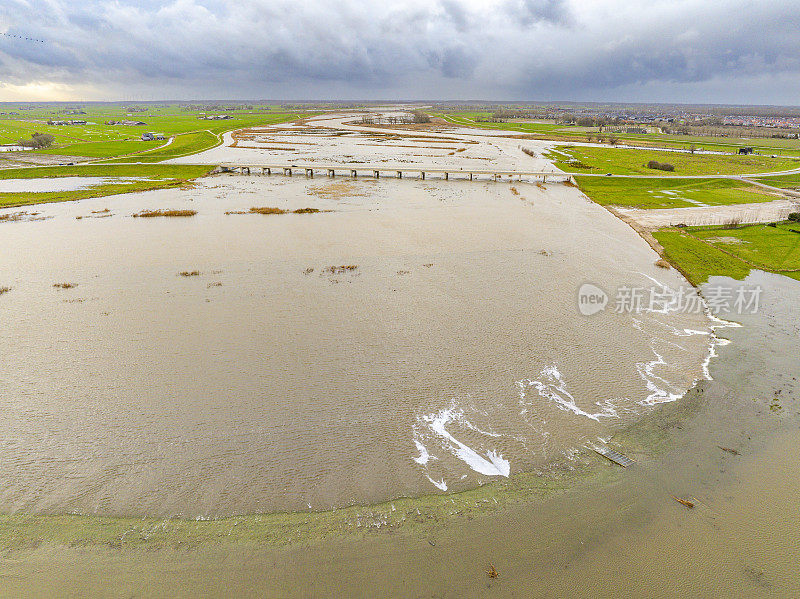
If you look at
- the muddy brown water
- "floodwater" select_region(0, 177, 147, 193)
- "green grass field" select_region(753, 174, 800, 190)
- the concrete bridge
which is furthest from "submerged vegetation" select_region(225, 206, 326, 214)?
"green grass field" select_region(753, 174, 800, 190)

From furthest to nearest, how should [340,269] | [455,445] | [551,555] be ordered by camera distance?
[340,269]
[455,445]
[551,555]

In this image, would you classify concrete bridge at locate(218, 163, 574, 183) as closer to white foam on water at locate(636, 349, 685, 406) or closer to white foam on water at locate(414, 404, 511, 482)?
white foam on water at locate(636, 349, 685, 406)

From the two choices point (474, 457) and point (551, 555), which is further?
point (474, 457)

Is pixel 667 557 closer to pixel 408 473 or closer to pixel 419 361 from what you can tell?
pixel 408 473

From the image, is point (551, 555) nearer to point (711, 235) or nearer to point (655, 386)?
point (655, 386)

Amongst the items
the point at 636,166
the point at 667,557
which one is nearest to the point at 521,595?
the point at 667,557

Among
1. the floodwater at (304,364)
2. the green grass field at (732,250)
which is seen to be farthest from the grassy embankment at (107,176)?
the green grass field at (732,250)

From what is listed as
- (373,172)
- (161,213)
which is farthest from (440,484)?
(373,172)
